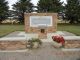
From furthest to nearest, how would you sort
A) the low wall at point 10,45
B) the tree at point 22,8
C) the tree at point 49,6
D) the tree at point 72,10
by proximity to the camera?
1. the tree at point 22,8
2. the tree at point 49,6
3. the tree at point 72,10
4. the low wall at point 10,45

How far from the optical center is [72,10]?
3931cm

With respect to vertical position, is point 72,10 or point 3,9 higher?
point 3,9

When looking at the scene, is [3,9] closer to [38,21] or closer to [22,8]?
[22,8]

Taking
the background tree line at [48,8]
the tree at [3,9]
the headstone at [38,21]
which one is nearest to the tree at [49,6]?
the background tree line at [48,8]

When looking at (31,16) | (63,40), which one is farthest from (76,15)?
(63,40)

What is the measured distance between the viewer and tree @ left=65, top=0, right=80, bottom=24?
39022 millimetres

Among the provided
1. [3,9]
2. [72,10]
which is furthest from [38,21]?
[3,9]

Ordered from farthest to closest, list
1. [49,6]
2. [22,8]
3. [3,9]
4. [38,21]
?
[22,8]
[3,9]
[49,6]
[38,21]

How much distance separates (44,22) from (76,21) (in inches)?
829

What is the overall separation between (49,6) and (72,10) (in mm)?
4011

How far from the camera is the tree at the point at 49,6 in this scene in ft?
130

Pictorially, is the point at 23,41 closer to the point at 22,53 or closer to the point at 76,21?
the point at 22,53

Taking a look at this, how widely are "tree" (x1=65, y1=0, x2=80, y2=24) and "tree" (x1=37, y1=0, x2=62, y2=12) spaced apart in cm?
143

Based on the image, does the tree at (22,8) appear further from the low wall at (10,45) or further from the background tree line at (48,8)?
the low wall at (10,45)
